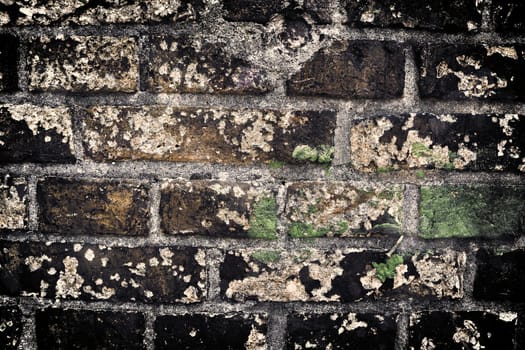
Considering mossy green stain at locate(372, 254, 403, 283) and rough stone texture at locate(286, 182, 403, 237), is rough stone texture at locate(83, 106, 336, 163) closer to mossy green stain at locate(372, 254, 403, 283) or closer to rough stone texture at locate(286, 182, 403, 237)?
rough stone texture at locate(286, 182, 403, 237)

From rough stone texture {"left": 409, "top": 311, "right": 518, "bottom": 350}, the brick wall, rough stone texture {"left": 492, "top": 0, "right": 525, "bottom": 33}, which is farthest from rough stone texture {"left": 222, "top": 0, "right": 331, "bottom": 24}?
rough stone texture {"left": 409, "top": 311, "right": 518, "bottom": 350}

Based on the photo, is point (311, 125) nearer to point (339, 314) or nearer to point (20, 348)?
point (339, 314)

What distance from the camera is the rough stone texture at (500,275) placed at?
531 millimetres

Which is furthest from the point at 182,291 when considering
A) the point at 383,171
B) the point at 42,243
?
the point at 383,171

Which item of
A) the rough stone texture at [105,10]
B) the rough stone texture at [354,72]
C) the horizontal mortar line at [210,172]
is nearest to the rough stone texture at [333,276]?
the horizontal mortar line at [210,172]

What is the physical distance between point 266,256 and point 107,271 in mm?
220

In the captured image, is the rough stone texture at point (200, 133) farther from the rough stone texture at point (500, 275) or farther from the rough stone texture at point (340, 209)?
the rough stone texture at point (500, 275)

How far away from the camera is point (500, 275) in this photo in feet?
1.75

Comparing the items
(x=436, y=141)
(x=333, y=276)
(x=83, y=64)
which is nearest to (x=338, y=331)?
(x=333, y=276)

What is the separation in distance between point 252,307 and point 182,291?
0.10m

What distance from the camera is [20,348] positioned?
537 mm

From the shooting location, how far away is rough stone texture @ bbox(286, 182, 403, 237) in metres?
0.51

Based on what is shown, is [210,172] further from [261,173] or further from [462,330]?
[462,330]

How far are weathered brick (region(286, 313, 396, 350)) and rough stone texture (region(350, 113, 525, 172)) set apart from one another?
8.4 inches
